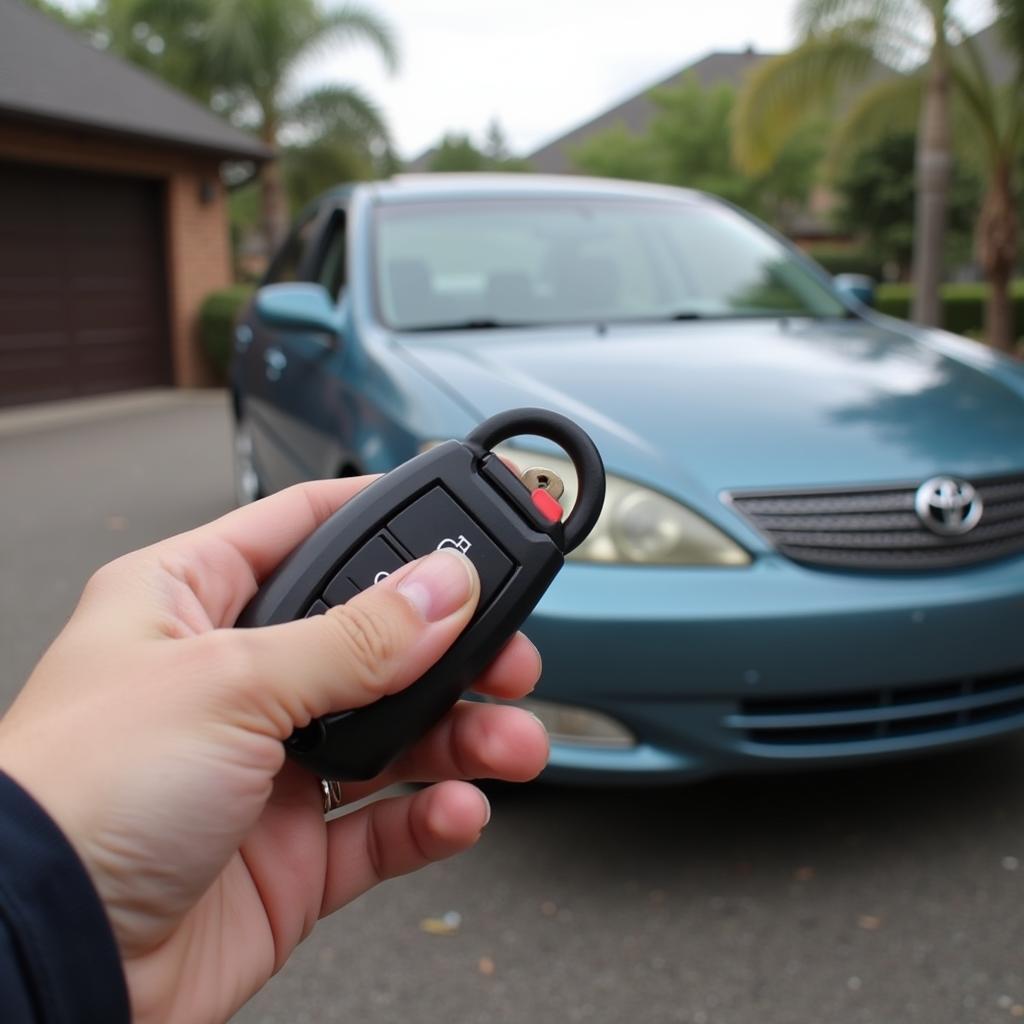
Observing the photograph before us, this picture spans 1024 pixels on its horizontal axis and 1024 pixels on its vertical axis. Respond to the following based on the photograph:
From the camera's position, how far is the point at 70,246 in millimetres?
12250

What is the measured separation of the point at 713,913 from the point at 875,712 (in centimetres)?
53

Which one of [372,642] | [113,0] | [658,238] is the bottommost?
[372,642]

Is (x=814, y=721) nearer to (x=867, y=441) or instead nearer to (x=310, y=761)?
(x=867, y=441)

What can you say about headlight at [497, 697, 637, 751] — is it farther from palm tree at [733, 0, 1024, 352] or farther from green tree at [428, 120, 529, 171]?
green tree at [428, 120, 529, 171]

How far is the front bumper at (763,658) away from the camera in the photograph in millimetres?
2344

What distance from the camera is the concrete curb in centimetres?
1102

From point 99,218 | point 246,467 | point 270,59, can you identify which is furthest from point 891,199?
point 246,467

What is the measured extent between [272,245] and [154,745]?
19.2m

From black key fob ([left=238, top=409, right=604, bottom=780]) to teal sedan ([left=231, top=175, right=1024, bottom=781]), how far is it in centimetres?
A: 112

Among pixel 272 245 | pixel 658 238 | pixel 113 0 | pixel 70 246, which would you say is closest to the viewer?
pixel 658 238

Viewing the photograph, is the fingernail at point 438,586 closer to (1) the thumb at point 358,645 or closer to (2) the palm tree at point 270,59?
(1) the thumb at point 358,645

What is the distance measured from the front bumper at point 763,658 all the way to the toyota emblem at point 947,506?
0.10m

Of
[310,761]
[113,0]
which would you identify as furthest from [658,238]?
[113,0]

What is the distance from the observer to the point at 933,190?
11.5 metres
